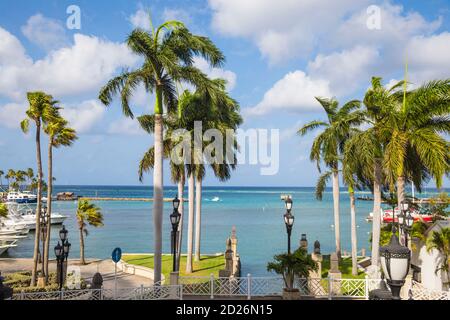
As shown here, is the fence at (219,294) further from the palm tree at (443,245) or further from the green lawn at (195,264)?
the green lawn at (195,264)

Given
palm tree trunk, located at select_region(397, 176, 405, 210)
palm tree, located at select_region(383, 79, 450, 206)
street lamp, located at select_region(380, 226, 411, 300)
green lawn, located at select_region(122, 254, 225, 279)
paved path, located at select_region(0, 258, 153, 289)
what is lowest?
paved path, located at select_region(0, 258, 153, 289)

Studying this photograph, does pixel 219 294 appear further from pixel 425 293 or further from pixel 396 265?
pixel 396 265

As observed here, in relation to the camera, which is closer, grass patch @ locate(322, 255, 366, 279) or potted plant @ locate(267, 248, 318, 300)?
potted plant @ locate(267, 248, 318, 300)

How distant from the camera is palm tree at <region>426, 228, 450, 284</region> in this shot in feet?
46.6

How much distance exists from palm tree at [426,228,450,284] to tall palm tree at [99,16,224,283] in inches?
431

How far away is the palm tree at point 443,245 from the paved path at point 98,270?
15.7m

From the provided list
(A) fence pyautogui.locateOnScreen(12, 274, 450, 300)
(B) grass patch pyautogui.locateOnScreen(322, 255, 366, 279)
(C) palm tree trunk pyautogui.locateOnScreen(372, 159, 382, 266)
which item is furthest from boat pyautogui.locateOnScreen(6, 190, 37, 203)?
(C) palm tree trunk pyautogui.locateOnScreen(372, 159, 382, 266)

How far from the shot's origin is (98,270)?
2752 centimetres

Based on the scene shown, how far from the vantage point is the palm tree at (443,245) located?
14195 millimetres

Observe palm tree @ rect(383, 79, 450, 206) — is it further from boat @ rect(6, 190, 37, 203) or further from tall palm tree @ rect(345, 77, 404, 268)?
boat @ rect(6, 190, 37, 203)

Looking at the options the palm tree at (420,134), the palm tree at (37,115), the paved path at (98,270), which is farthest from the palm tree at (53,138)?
the palm tree at (420,134)

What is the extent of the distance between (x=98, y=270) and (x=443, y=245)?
74.5 feet

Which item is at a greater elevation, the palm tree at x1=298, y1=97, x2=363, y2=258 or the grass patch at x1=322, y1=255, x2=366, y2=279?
the palm tree at x1=298, y1=97, x2=363, y2=258

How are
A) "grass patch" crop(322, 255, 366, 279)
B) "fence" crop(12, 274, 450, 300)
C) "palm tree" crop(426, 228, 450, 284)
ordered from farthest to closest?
"grass patch" crop(322, 255, 366, 279) → "palm tree" crop(426, 228, 450, 284) → "fence" crop(12, 274, 450, 300)
